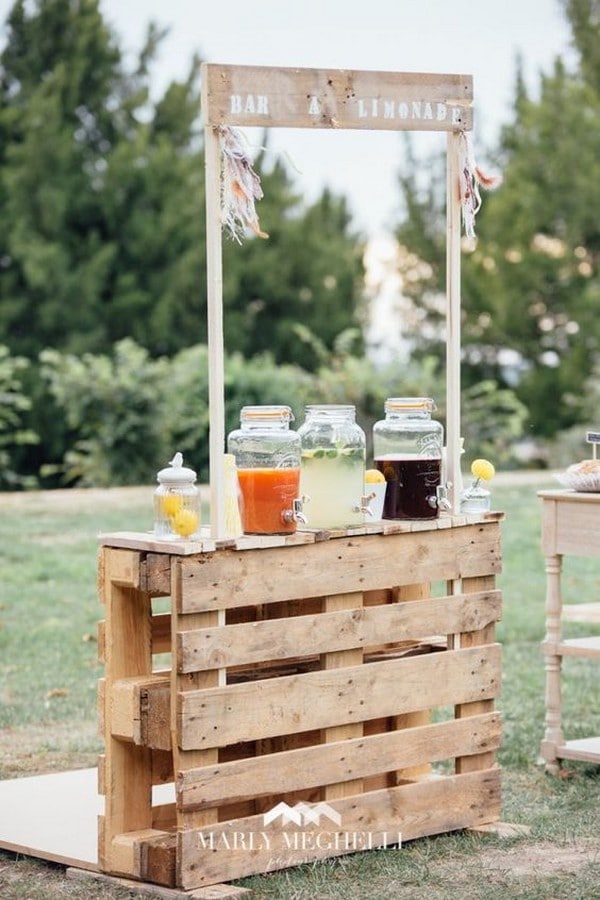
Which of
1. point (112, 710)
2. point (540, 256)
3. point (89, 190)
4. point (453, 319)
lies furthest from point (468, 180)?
point (540, 256)

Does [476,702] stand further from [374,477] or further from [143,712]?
[143,712]

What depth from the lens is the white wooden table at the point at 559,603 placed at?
5.04m

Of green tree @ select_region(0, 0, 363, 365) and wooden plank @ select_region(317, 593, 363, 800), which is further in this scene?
green tree @ select_region(0, 0, 363, 365)

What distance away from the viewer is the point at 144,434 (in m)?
13.1

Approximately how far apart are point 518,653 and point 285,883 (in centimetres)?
356

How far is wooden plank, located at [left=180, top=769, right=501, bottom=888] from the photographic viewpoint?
373 cm

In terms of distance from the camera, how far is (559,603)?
5.24 meters

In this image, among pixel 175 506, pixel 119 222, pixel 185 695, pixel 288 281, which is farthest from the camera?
pixel 288 281

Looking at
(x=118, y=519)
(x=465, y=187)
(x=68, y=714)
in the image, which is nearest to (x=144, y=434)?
(x=118, y=519)

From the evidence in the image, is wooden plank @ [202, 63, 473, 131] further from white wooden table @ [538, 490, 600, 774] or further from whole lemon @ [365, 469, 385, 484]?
white wooden table @ [538, 490, 600, 774]

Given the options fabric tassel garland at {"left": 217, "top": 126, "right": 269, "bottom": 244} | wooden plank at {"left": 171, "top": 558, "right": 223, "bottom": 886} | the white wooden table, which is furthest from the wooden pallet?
fabric tassel garland at {"left": 217, "top": 126, "right": 269, "bottom": 244}

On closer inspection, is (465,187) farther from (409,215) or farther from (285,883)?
(409,215)

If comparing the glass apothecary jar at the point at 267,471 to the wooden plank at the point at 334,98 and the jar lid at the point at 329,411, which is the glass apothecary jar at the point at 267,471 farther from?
the wooden plank at the point at 334,98

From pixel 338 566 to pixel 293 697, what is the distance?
36cm
